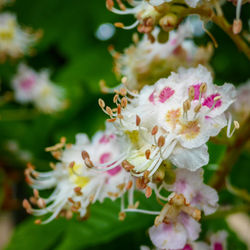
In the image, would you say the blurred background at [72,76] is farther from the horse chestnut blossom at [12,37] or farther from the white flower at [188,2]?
the white flower at [188,2]

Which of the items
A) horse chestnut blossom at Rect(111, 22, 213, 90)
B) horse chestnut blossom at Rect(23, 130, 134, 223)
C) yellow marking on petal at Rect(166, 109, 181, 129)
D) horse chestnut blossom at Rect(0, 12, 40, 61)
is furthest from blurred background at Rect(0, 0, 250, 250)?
yellow marking on petal at Rect(166, 109, 181, 129)

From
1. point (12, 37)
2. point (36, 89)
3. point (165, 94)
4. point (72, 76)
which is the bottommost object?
point (36, 89)

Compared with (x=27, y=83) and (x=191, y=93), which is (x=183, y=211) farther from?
(x=27, y=83)

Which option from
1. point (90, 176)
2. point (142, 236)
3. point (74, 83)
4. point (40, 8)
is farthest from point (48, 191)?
point (40, 8)

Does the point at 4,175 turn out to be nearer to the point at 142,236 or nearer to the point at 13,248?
the point at 13,248

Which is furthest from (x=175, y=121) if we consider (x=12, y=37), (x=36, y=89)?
(x=36, y=89)

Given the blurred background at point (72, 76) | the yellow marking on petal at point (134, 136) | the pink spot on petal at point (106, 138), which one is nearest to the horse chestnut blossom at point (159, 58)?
the pink spot on petal at point (106, 138)
